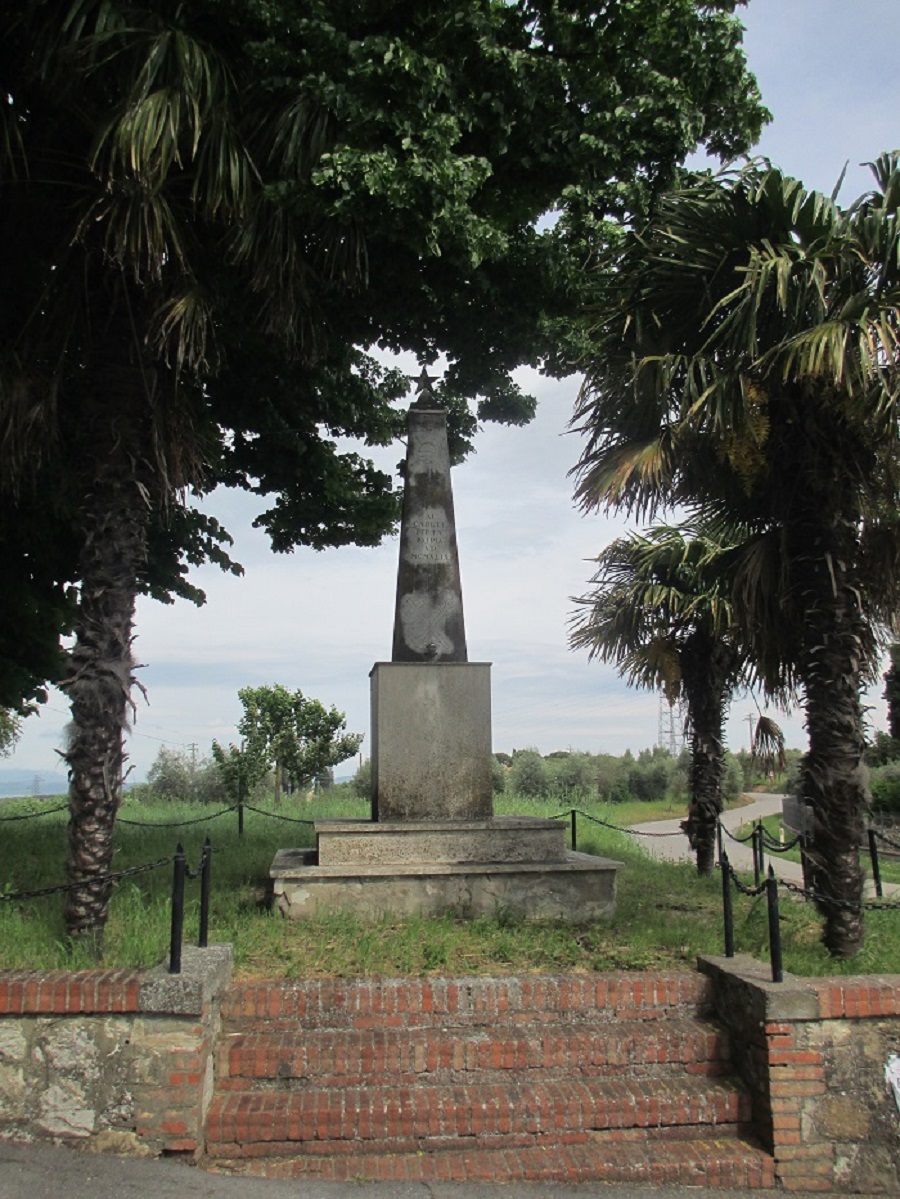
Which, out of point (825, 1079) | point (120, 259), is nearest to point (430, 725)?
point (825, 1079)

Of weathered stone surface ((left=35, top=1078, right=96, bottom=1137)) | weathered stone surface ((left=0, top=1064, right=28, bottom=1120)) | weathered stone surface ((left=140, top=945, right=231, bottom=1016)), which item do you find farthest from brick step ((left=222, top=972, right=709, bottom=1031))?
weathered stone surface ((left=0, top=1064, right=28, bottom=1120))

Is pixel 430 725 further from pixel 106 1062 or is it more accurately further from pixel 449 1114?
pixel 106 1062

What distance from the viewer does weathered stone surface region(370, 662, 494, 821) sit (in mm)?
8094

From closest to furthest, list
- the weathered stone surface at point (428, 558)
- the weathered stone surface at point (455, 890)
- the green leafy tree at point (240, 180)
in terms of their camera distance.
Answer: the green leafy tree at point (240, 180) → the weathered stone surface at point (455, 890) → the weathered stone surface at point (428, 558)

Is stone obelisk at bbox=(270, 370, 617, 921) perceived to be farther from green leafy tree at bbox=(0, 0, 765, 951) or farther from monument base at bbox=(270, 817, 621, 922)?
green leafy tree at bbox=(0, 0, 765, 951)

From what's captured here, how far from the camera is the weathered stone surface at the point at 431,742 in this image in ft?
26.6

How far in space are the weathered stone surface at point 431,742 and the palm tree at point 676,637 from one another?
13.6 feet

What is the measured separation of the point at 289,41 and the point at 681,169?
3145mm

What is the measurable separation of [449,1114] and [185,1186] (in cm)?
135

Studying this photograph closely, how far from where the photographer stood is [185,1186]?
14.9 ft

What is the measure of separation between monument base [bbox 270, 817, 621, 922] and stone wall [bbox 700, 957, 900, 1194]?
7.06ft

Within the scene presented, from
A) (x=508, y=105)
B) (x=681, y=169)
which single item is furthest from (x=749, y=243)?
(x=508, y=105)

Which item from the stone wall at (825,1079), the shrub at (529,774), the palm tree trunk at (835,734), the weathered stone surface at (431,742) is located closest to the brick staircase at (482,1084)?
the stone wall at (825,1079)

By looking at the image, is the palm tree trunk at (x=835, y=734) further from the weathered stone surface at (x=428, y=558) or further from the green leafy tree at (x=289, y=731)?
the green leafy tree at (x=289, y=731)
